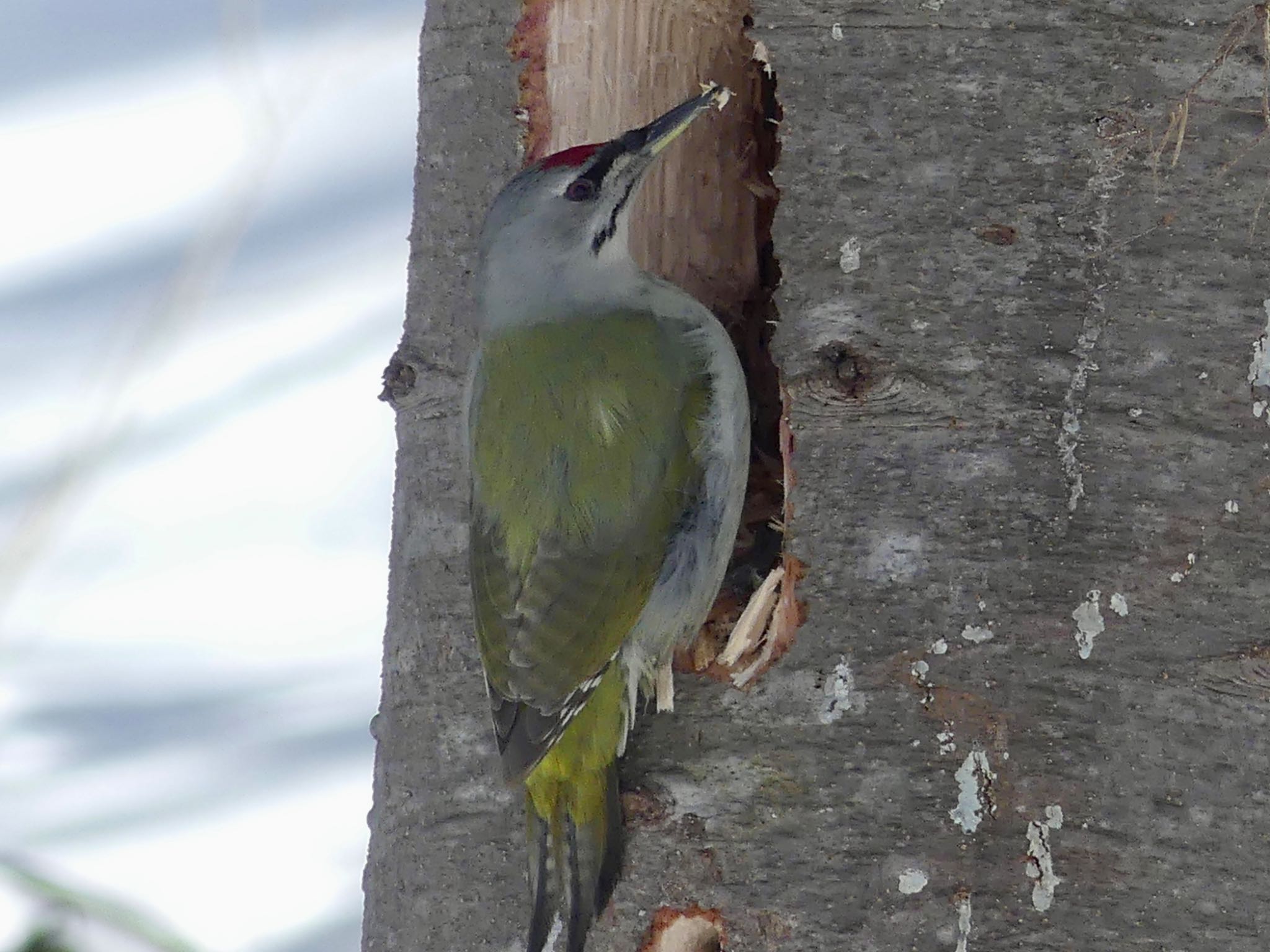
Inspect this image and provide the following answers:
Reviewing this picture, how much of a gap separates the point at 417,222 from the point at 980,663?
1014 millimetres

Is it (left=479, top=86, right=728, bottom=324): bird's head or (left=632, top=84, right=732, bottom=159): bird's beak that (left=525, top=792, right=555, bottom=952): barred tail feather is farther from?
(left=632, top=84, right=732, bottom=159): bird's beak

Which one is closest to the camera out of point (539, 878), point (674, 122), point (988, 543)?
point (988, 543)

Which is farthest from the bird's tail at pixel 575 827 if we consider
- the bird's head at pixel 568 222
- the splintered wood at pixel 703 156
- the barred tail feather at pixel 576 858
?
the bird's head at pixel 568 222

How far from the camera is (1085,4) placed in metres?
1.73

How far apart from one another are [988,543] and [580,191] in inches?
32.2

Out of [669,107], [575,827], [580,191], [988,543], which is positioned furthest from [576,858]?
[669,107]

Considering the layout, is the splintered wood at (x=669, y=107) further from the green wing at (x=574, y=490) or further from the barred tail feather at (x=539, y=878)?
the barred tail feather at (x=539, y=878)

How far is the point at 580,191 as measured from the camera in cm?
212

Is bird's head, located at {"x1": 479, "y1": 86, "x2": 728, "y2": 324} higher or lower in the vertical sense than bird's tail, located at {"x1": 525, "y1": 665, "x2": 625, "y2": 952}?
higher

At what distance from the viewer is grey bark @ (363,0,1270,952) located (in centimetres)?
154

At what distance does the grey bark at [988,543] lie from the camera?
60.8 inches

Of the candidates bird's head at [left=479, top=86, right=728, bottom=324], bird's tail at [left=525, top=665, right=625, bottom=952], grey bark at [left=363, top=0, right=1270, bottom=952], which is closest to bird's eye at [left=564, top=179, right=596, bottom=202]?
bird's head at [left=479, top=86, right=728, bottom=324]

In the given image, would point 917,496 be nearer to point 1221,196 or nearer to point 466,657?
point 1221,196

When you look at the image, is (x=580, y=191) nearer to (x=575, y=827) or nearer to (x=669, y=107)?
(x=669, y=107)
